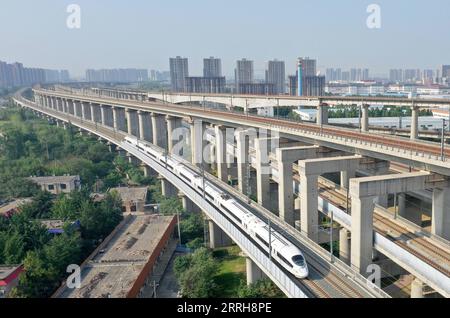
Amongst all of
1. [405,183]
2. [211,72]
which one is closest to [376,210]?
[405,183]

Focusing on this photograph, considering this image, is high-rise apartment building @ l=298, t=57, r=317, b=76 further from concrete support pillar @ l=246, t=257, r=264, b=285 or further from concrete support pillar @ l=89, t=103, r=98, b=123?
concrete support pillar @ l=246, t=257, r=264, b=285

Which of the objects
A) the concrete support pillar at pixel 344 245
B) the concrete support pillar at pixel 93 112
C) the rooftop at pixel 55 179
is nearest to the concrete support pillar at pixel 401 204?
the concrete support pillar at pixel 344 245

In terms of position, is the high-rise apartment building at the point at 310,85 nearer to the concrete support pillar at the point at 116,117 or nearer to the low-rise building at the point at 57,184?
the concrete support pillar at the point at 116,117

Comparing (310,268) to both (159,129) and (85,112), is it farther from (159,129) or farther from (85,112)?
(85,112)

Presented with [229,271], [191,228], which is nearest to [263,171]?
[191,228]

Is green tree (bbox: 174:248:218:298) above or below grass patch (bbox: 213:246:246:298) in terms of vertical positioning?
above

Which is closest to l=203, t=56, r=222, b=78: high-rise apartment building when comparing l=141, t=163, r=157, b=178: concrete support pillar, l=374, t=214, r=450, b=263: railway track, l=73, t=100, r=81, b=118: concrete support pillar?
l=73, t=100, r=81, b=118: concrete support pillar
